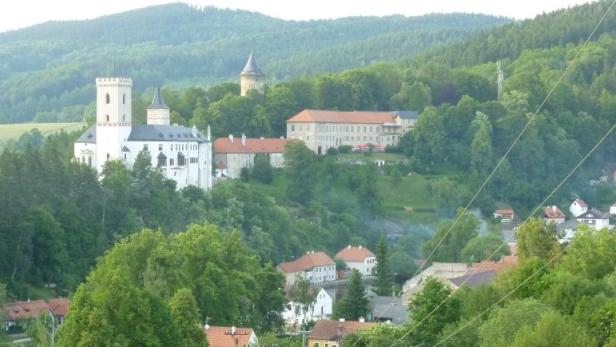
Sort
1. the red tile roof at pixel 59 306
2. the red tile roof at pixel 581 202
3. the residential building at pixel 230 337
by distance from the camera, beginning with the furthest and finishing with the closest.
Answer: the red tile roof at pixel 581 202 → the red tile roof at pixel 59 306 → the residential building at pixel 230 337

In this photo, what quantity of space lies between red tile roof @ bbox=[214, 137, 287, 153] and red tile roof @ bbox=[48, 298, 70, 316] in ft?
118

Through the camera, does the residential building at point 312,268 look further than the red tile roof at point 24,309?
Yes

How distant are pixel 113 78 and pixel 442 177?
29934 millimetres

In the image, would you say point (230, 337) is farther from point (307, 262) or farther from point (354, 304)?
point (307, 262)

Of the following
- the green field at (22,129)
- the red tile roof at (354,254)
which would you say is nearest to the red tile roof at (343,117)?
the red tile roof at (354,254)

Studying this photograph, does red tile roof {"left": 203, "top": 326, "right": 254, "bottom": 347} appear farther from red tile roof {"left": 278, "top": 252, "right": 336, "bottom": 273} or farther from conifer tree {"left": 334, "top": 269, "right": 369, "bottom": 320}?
red tile roof {"left": 278, "top": 252, "right": 336, "bottom": 273}

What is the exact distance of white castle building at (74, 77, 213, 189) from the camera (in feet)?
305

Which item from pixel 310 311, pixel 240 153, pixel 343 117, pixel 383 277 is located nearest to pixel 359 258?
pixel 383 277

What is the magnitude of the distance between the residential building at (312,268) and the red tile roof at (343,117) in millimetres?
22495

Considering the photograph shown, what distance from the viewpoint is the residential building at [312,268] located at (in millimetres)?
89875

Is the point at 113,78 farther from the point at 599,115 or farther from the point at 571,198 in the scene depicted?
the point at 599,115

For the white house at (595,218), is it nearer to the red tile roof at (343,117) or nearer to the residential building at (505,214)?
the residential building at (505,214)

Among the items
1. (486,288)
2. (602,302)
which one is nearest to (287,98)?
(486,288)

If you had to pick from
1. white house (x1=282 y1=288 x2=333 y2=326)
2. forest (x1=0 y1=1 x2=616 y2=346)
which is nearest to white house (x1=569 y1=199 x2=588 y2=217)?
forest (x1=0 y1=1 x2=616 y2=346)
